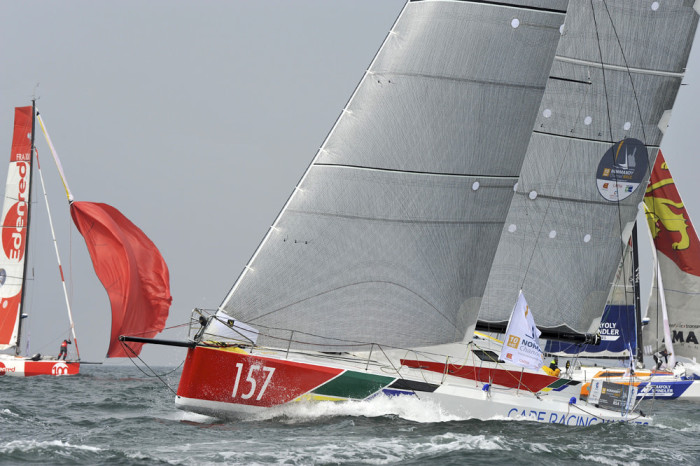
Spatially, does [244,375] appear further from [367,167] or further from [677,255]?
[677,255]

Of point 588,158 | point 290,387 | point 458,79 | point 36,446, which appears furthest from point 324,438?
point 588,158

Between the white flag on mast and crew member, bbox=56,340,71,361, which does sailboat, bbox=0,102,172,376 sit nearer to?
crew member, bbox=56,340,71,361

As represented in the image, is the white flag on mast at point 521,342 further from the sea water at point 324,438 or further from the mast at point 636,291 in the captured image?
the mast at point 636,291

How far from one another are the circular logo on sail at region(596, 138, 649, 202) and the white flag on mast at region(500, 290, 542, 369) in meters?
3.57

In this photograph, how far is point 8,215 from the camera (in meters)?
29.2

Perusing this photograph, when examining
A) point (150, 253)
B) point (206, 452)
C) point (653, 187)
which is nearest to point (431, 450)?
point (206, 452)

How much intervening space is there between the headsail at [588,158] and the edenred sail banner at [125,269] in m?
11.0

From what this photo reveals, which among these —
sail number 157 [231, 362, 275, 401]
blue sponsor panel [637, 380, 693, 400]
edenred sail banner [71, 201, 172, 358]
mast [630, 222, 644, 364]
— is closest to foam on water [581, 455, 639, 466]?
sail number 157 [231, 362, 275, 401]

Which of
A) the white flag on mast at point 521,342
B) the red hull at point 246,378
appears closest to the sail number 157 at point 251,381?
the red hull at point 246,378

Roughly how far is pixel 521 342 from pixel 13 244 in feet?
65.5

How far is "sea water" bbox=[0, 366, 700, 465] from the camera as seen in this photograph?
10617mm

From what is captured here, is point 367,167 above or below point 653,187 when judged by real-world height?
below

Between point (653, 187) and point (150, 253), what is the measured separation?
14879 millimetres

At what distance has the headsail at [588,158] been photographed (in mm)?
16422
